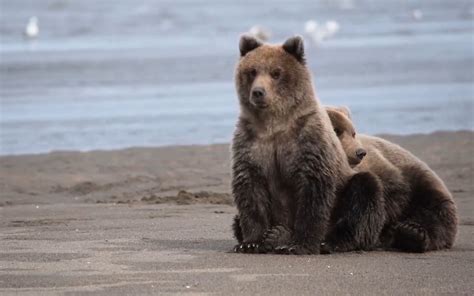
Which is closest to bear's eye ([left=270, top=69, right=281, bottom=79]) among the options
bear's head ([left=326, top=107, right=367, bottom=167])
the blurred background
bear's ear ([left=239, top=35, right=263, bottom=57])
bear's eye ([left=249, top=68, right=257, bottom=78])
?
bear's eye ([left=249, top=68, right=257, bottom=78])

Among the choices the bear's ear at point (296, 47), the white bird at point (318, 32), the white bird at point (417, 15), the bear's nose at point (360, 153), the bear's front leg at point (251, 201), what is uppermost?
the bear's ear at point (296, 47)

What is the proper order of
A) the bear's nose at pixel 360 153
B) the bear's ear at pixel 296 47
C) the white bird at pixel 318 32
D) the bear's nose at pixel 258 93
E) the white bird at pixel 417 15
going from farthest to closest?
1. the white bird at pixel 417 15
2. the white bird at pixel 318 32
3. the bear's nose at pixel 360 153
4. the bear's ear at pixel 296 47
5. the bear's nose at pixel 258 93

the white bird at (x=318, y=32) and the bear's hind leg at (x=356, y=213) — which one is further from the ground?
the bear's hind leg at (x=356, y=213)

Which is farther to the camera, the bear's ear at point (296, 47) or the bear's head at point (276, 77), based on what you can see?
the bear's ear at point (296, 47)

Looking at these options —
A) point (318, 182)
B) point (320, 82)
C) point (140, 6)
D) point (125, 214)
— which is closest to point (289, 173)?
point (318, 182)

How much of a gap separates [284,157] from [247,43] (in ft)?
2.66

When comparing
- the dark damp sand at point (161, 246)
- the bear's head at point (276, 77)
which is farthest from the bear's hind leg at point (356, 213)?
the bear's head at point (276, 77)

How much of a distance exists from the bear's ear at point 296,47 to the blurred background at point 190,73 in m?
8.53

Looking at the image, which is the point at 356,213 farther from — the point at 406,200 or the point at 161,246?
the point at 161,246

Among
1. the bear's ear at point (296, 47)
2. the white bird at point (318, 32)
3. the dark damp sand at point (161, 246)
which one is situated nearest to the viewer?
the dark damp sand at point (161, 246)

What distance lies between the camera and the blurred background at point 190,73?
18219 millimetres

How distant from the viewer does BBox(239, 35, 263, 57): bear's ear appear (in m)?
8.16

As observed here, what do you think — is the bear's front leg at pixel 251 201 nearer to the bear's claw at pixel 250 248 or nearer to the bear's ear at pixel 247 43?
the bear's claw at pixel 250 248

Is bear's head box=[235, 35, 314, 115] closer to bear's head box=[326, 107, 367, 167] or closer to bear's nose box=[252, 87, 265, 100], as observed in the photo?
bear's nose box=[252, 87, 265, 100]
